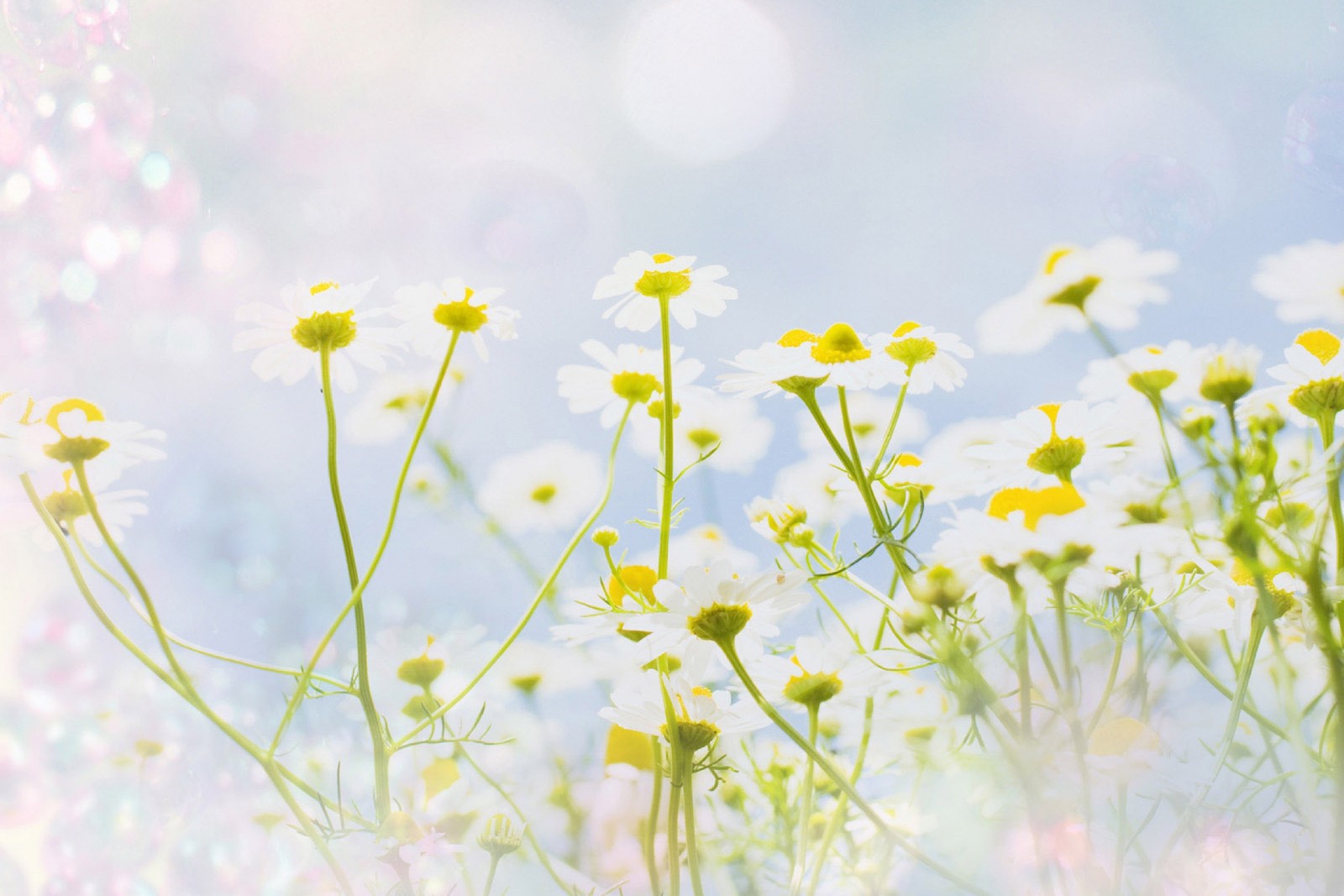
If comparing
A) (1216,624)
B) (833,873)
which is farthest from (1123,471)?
(833,873)

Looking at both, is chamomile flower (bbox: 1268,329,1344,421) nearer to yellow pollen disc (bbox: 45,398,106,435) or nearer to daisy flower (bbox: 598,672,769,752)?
daisy flower (bbox: 598,672,769,752)

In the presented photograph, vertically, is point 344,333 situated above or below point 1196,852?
above

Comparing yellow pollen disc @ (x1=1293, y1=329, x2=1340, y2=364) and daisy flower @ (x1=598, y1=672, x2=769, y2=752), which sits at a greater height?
yellow pollen disc @ (x1=1293, y1=329, x2=1340, y2=364)

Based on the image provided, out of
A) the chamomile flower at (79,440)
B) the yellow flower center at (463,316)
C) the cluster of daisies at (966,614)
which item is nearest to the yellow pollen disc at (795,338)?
the cluster of daisies at (966,614)

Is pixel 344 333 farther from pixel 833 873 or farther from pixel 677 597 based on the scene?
pixel 833 873

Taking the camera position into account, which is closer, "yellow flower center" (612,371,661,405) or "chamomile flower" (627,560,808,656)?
"chamomile flower" (627,560,808,656)

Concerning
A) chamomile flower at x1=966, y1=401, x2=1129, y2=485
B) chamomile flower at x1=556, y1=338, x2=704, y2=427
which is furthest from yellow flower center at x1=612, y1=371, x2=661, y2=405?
chamomile flower at x1=966, y1=401, x2=1129, y2=485

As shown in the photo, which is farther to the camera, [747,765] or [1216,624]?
[747,765]
